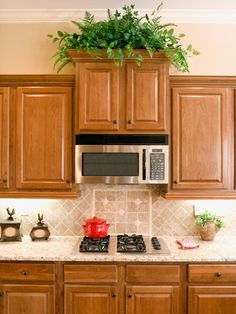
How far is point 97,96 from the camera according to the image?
2723 mm

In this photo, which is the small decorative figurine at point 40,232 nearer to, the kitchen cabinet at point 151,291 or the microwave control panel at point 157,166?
the kitchen cabinet at point 151,291

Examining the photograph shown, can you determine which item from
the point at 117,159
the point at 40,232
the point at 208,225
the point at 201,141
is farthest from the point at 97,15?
the point at 208,225

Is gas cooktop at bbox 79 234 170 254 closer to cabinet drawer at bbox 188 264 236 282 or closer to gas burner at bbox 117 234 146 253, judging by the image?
gas burner at bbox 117 234 146 253

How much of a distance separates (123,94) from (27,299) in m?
1.73

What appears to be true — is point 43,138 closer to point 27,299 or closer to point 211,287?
point 27,299

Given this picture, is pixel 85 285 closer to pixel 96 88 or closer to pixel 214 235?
pixel 214 235

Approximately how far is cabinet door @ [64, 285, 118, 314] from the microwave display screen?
0.87 metres

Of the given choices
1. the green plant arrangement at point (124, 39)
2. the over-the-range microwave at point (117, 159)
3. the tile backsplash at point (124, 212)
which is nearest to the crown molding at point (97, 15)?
the green plant arrangement at point (124, 39)

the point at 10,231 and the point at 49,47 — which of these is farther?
the point at 49,47

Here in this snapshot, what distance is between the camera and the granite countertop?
2443mm

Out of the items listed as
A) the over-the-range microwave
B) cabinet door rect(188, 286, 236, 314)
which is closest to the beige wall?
the over-the-range microwave

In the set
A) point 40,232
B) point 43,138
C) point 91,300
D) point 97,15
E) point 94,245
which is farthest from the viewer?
point 97,15

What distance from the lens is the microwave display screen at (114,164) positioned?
2.74 m

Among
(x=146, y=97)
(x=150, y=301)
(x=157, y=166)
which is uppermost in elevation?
(x=146, y=97)
